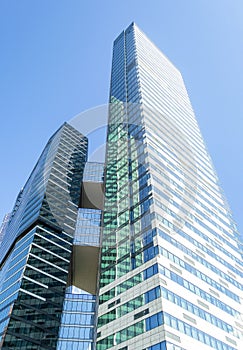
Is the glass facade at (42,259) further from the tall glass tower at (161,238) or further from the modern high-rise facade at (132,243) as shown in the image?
the tall glass tower at (161,238)

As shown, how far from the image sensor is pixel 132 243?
63.5 metres

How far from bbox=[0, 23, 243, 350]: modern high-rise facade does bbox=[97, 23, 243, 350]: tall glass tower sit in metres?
0.27

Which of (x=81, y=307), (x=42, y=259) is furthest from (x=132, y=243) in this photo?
(x=81, y=307)

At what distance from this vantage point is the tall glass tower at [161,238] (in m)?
51.1

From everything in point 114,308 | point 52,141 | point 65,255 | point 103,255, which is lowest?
point 114,308

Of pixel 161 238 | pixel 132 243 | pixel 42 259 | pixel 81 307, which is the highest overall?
pixel 42 259

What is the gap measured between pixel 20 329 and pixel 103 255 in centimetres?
2600

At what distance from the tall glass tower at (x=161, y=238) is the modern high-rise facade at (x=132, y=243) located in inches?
10.5

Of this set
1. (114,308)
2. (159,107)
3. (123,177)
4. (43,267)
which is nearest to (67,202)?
(43,267)

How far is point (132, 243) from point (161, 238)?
23.1 feet

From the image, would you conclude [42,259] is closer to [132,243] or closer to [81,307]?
[81,307]

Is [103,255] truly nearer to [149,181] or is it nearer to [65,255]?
[149,181]

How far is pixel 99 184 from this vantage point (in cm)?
12306

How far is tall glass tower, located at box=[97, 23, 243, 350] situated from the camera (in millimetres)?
51062
